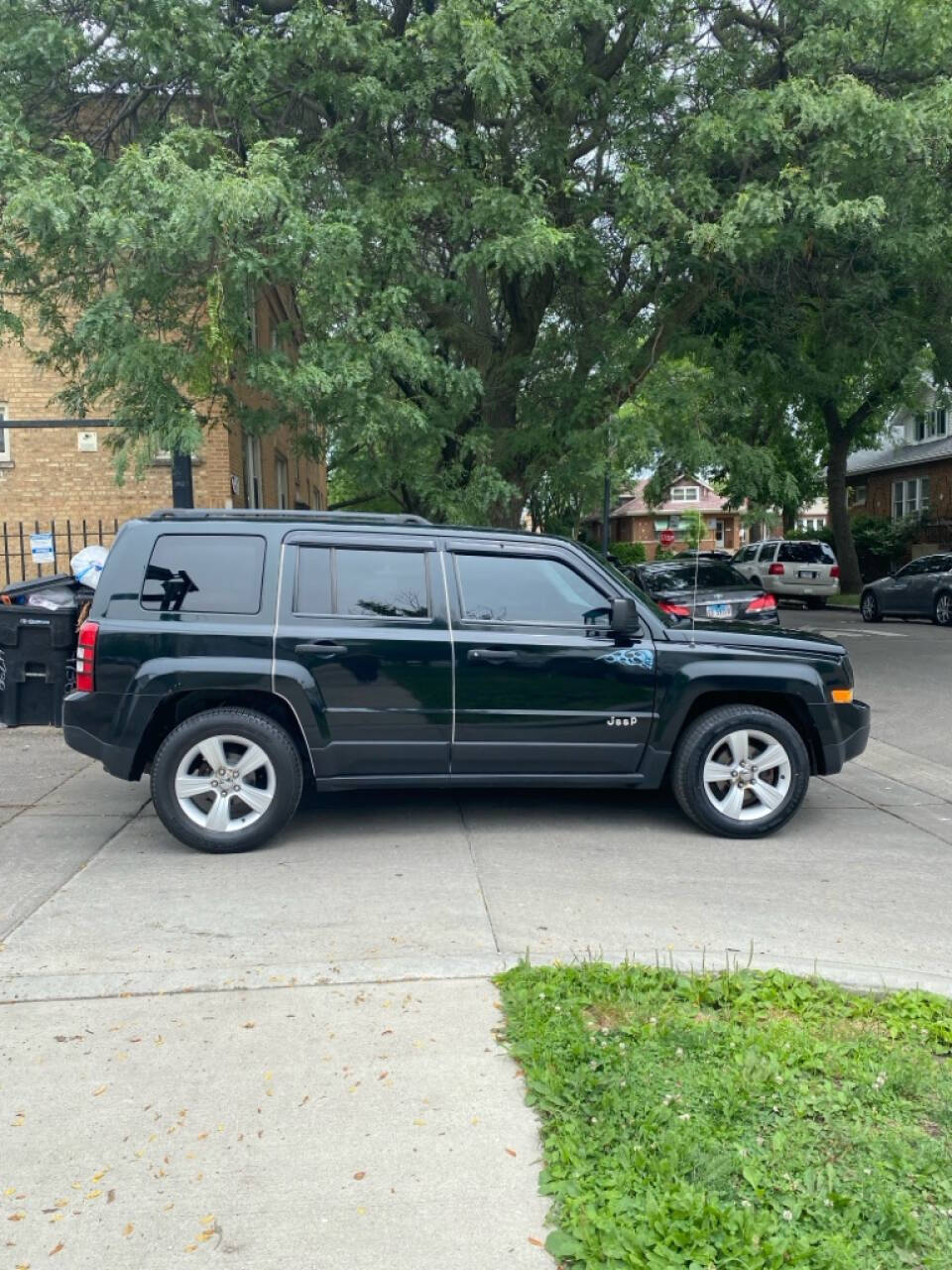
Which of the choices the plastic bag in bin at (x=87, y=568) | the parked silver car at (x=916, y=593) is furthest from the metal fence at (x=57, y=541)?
the parked silver car at (x=916, y=593)

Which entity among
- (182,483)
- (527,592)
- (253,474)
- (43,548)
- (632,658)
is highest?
(253,474)

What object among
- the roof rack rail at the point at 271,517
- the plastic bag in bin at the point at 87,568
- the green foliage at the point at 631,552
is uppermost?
the green foliage at the point at 631,552

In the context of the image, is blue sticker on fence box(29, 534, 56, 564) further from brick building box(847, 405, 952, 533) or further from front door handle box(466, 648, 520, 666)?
brick building box(847, 405, 952, 533)

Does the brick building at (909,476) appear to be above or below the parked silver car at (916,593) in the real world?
above

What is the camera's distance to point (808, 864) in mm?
5684

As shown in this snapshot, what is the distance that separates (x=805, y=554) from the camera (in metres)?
29.0

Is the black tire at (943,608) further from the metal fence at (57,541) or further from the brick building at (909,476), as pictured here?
the metal fence at (57,541)

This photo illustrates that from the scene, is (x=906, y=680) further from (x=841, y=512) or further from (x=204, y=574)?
(x=841, y=512)

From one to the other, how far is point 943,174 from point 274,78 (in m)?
6.60

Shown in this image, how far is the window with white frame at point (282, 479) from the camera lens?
69.4 ft

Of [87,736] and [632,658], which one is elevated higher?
[632,658]

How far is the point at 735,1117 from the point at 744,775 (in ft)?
10.6

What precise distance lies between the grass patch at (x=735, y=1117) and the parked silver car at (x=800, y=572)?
2513 centimetres

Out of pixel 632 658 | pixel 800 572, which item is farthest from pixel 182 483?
pixel 800 572
